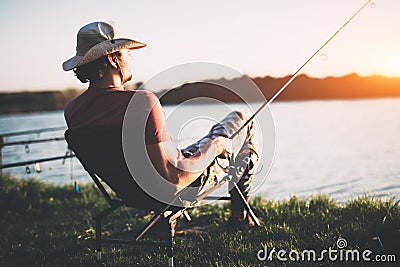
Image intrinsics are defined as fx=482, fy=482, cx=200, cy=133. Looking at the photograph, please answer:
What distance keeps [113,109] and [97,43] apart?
0.40m

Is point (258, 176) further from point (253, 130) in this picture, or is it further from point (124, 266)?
point (124, 266)

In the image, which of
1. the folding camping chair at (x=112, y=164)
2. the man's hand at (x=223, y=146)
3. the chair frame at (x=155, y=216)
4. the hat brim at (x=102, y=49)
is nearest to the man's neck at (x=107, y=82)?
the hat brim at (x=102, y=49)

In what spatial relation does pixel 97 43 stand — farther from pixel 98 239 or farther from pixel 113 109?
pixel 98 239

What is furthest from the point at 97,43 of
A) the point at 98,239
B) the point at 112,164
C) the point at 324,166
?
the point at 324,166

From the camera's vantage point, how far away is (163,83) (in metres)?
2.88

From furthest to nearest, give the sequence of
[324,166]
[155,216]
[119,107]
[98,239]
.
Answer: [324,166]
[98,239]
[155,216]
[119,107]

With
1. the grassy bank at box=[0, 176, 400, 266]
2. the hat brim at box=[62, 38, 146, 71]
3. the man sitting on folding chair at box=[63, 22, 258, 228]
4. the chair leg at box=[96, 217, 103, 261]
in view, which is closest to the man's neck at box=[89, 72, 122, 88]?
the man sitting on folding chair at box=[63, 22, 258, 228]

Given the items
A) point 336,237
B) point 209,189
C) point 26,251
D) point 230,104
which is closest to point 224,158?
point 209,189

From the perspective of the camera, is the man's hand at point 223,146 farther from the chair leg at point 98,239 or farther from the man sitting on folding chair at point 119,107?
the chair leg at point 98,239

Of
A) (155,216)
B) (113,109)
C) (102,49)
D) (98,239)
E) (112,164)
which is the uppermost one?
(102,49)

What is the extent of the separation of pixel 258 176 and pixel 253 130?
60 centimetres

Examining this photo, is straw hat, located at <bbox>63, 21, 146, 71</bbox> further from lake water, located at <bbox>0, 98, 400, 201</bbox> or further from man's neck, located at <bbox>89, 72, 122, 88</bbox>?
lake water, located at <bbox>0, 98, 400, 201</bbox>

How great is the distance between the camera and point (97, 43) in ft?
8.55

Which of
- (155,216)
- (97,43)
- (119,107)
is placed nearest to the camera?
(119,107)
